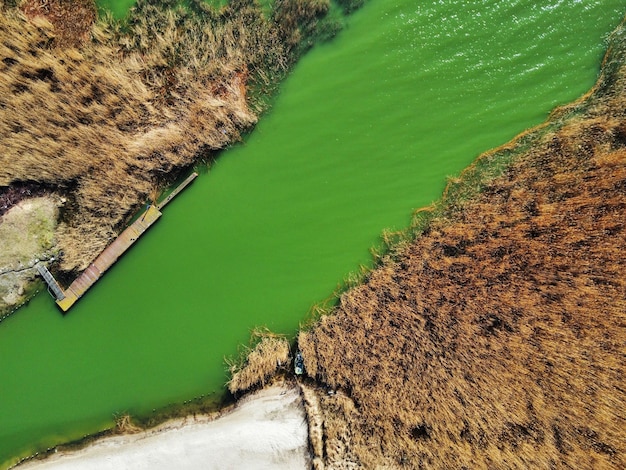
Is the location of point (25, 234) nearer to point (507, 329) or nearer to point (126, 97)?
point (126, 97)

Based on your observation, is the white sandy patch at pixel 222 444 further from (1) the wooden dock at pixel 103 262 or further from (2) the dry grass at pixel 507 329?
(1) the wooden dock at pixel 103 262

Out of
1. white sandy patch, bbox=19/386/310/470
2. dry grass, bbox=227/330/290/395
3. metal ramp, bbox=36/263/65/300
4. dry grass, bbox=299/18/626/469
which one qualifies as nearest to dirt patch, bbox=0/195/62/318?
metal ramp, bbox=36/263/65/300

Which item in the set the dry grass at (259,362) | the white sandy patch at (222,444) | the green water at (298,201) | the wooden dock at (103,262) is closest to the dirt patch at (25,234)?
the wooden dock at (103,262)

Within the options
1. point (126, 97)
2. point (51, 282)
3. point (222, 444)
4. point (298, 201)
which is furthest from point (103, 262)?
point (222, 444)

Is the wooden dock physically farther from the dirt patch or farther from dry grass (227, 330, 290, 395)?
dry grass (227, 330, 290, 395)

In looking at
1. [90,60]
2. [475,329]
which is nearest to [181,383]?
[475,329]

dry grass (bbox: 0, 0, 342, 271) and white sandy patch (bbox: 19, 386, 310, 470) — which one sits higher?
dry grass (bbox: 0, 0, 342, 271)

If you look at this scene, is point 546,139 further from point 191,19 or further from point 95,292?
point 95,292
